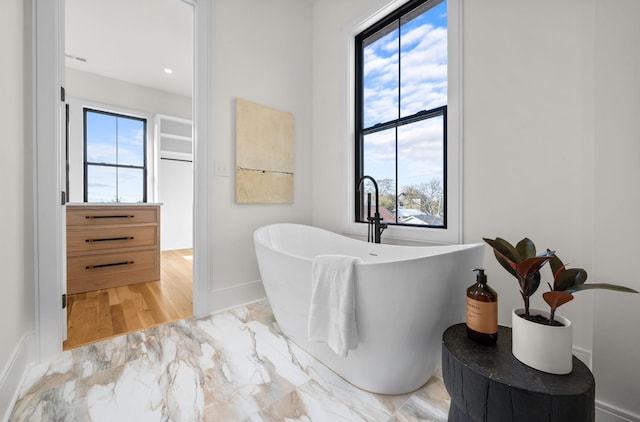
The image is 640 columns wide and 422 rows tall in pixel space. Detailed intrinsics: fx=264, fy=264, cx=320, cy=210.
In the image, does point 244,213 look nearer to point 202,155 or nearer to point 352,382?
point 202,155

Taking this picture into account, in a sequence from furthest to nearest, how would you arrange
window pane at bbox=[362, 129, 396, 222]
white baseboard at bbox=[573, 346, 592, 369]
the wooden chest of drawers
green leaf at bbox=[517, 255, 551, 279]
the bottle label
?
the wooden chest of drawers → window pane at bbox=[362, 129, 396, 222] → white baseboard at bbox=[573, 346, 592, 369] → the bottle label → green leaf at bbox=[517, 255, 551, 279]

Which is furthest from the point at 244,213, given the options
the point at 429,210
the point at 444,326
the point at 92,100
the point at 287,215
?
the point at 92,100

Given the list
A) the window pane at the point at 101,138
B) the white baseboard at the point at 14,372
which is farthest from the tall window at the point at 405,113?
the window pane at the point at 101,138

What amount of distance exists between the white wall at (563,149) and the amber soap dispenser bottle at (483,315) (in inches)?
17.3

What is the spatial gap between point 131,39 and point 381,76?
2934 mm

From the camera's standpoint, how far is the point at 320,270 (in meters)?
1.24

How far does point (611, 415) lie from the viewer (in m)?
0.98

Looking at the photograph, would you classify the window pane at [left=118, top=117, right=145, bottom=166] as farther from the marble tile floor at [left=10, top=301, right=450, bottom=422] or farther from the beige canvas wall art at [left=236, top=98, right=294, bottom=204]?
the marble tile floor at [left=10, top=301, right=450, bottom=422]

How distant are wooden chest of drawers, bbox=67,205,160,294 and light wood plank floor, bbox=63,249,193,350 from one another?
0.11m

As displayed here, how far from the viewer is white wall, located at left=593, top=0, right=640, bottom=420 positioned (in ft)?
3.10

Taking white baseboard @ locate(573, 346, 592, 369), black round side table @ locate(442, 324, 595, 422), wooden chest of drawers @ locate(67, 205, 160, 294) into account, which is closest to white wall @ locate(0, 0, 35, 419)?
wooden chest of drawers @ locate(67, 205, 160, 294)

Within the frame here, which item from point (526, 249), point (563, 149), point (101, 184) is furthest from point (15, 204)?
point (101, 184)

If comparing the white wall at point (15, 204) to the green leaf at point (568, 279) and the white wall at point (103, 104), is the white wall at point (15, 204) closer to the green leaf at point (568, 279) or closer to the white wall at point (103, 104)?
the green leaf at point (568, 279)

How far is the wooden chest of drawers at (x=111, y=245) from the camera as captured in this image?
2529 millimetres
